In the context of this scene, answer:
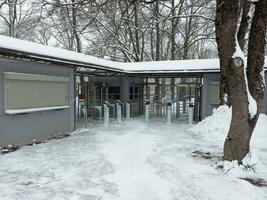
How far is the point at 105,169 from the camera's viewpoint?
646 cm

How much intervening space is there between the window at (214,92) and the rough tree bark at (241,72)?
27.0 feet

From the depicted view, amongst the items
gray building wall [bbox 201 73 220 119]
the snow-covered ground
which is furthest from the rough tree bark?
gray building wall [bbox 201 73 220 119]

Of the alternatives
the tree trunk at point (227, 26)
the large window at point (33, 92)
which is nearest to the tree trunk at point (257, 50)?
the tree trunk at point (227, 26)

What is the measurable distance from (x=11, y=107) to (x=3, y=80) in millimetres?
799

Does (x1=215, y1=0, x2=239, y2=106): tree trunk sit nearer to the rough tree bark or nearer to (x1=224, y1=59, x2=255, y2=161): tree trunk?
the rough tree bark

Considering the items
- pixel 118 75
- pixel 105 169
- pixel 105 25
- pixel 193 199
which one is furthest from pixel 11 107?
pixel 105 25

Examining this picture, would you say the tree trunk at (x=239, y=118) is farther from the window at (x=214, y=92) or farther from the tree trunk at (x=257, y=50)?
the window at (x=214, y=92)

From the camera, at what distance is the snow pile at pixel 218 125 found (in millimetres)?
10922

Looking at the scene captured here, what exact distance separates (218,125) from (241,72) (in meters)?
5.52

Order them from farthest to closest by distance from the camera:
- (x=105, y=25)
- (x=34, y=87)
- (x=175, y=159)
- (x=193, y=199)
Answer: (x=105, y=25)
(x=34, y=87)
(x=175, y=159)
(x=193, y=199)

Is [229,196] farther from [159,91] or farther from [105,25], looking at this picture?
[105,25]

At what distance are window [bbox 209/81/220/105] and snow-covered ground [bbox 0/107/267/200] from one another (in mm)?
4248

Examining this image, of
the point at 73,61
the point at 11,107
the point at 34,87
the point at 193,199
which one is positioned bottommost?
the point at 193,199

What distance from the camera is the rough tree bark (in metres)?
6.12
